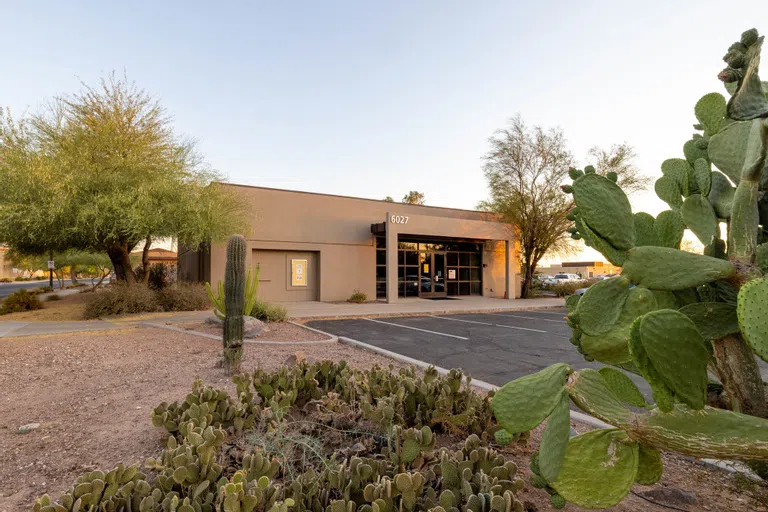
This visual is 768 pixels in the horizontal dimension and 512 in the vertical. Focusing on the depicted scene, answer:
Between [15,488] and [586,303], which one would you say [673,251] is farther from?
[15,488]

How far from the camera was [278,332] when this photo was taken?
10.2 meters

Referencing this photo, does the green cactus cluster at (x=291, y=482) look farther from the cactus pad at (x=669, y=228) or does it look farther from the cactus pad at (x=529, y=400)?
the cactus pad at (x=669, y=228)

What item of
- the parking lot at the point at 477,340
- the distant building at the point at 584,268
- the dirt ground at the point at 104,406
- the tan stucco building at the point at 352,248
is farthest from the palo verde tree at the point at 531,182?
the distant building at the point at 584,268

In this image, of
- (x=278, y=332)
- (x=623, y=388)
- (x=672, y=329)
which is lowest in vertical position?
(x=278, y=332)

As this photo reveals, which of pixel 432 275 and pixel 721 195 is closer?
pixel 721 195

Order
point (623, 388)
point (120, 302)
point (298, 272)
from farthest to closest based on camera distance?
point (298, 272)
point (120, 302)
point (623, 388)

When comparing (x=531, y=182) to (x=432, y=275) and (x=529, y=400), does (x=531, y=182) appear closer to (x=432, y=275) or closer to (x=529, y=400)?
(x=432, y=275)

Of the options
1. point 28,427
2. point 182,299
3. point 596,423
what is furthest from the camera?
point 182,299

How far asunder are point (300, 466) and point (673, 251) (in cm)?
252

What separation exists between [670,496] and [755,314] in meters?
2.15

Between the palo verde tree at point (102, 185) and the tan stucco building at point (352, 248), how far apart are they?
3879 mm

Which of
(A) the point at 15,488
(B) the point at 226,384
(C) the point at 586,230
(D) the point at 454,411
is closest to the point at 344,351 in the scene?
(B) the point at 226,384

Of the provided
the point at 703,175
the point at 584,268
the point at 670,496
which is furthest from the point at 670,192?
the point at 584,268

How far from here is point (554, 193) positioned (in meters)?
22.9
